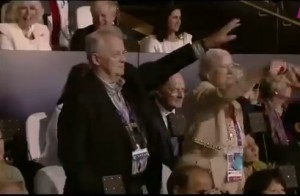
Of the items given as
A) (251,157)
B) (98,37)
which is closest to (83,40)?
(98,37)

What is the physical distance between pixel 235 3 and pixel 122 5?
0.98 feet

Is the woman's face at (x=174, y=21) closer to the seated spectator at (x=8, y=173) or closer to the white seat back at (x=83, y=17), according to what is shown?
the white seat back at (x=83, y=17)

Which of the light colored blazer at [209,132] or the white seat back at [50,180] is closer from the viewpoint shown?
the white seat back at [50,180]

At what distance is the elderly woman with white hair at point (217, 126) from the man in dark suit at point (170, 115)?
0.08 feet

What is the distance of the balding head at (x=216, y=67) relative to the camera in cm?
183

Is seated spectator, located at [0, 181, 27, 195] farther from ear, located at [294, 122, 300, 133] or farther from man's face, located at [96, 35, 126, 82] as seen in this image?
ear, located at [294, 122, 300, 133]

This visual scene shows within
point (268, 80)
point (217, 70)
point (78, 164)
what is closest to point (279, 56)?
point (268, 80)

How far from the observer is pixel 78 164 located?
1747 mm

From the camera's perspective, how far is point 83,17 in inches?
75.7

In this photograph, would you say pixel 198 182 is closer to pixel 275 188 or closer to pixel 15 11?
pixel 275 188

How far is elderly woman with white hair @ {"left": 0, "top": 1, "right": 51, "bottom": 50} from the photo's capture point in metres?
1.83

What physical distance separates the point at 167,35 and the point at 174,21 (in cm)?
5

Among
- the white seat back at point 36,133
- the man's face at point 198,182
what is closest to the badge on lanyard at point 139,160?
the man's face at point 198,182

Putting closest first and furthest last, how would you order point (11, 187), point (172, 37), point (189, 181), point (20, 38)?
point (11, 187), point (189, 181), point (20, 38), point (172, 37)
